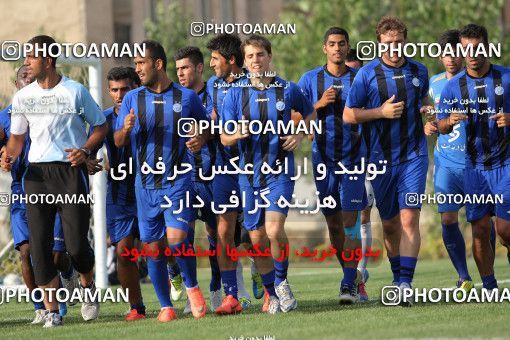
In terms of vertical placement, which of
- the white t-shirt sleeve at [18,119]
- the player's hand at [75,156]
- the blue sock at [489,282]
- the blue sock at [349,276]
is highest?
the white t-shirt sleeve at [18,119]

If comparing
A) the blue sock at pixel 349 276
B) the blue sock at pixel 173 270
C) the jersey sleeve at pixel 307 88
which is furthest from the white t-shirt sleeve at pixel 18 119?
the blue sock at pixel 349 276

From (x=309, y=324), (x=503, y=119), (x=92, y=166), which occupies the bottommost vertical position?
(x=309, y=324)

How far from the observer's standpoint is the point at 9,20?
35219 mm

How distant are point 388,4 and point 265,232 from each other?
1788 cm

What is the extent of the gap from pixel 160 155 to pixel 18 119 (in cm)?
127

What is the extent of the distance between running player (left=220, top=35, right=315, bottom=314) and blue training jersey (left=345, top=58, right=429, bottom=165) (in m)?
0.58

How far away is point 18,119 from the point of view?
11984 millimetres

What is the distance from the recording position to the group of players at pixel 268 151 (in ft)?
39.1

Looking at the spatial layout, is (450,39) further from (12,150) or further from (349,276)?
(12,150)

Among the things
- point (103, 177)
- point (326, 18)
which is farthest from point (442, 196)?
point (326, 18)

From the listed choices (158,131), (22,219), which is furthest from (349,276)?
(22,219)

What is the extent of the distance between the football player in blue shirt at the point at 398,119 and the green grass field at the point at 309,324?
745 mm

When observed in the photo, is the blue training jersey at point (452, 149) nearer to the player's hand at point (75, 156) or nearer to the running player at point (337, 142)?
the running player at point (337, 142)

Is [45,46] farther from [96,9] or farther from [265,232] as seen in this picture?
[96,9]
